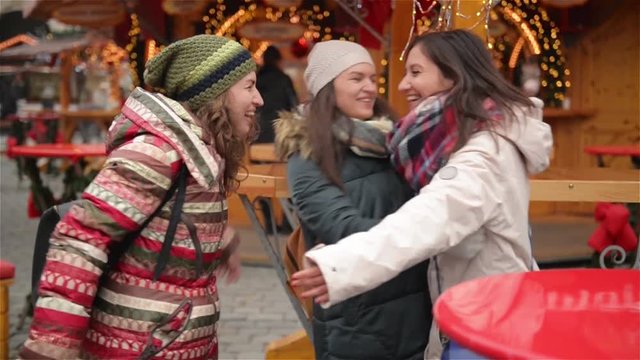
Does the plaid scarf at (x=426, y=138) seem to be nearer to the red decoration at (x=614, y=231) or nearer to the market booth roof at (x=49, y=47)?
the red decoration at (x=614, y=231)

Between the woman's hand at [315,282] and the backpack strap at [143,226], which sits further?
the backpack strap at [143,226]

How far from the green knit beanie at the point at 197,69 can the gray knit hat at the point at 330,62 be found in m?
0.43

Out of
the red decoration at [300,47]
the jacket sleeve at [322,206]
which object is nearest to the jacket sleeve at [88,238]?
the jacket sleeve at [322,206]

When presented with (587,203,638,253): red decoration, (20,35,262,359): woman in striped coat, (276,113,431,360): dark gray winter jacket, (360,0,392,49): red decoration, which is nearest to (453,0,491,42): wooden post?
(276,113,431,360): dark gray winter jacket

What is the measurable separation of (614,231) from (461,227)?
4.22 meters

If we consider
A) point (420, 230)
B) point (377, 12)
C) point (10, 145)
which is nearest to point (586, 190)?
point (420, 230)

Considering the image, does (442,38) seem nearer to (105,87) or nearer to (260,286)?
(260,286)

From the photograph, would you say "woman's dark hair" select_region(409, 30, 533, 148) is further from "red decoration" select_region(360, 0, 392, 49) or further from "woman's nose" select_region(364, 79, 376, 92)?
"red decoration" select_region(360, 0, 392, 49)

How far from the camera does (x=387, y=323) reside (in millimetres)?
2928

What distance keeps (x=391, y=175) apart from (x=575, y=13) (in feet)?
27.2

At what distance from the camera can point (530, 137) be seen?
2723mm

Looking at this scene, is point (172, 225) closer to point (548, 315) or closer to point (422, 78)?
point (422, 78)

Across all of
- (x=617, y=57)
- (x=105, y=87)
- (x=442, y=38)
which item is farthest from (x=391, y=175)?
(x=105, y=87)

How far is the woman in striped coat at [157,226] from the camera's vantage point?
7.77ft
